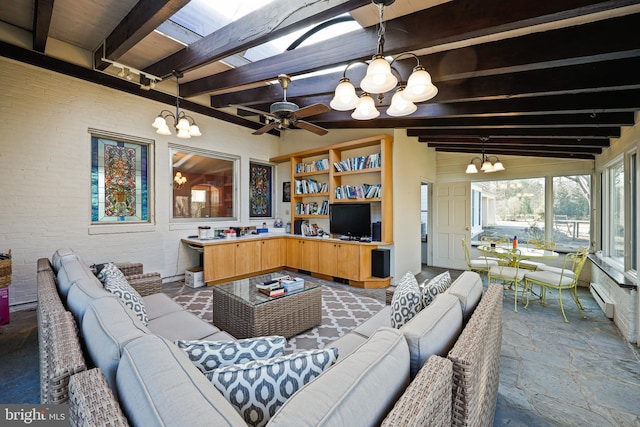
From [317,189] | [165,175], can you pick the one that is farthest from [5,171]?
[317,189]

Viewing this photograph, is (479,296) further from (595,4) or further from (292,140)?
(292,140)

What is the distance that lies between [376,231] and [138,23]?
3917mm

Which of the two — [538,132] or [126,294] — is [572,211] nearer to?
[538,132]

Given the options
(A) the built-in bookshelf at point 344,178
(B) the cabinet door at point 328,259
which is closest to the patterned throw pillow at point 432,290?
(A) the built-in bookshelf at point 344,178

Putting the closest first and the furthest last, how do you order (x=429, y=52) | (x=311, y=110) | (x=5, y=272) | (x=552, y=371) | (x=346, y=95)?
(x=346, y=95) → (x=552, y=371) → (x=429, y=52) → (x=5, y=272) → (x=311, y=110)

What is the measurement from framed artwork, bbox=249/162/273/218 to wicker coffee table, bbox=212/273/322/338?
10.5ft

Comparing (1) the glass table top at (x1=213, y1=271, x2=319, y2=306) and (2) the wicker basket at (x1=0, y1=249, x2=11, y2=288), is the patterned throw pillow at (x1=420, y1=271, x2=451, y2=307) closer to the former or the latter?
(1) the glass table top at (x1=213, y1=271, x2=319, y2=306)

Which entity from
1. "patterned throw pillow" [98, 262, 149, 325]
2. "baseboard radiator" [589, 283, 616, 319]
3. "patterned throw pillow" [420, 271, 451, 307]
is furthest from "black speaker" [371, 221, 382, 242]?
"patterned throw pillow" [98, 262, 149, 325]

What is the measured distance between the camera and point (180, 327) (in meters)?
1.99

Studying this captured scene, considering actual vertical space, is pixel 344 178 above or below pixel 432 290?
above

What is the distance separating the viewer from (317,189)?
17.7ft

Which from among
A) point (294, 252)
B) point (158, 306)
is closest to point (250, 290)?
point (158, 306)

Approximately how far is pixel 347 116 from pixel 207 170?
2834 millimetres

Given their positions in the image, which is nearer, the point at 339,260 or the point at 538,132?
the point at 538,132
